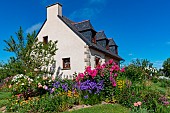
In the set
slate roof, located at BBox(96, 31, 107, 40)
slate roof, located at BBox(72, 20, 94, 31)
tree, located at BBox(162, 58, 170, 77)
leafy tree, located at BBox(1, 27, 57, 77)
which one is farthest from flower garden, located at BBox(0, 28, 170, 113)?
tree, located at BBox(162, 58, 170, 77)

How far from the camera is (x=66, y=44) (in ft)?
54.3

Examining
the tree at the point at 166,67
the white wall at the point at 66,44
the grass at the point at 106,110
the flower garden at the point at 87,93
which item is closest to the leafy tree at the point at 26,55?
the white wall at the point at 66,44

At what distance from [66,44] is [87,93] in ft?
Result: 31.0

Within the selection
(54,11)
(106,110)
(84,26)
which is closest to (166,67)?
(84,26)

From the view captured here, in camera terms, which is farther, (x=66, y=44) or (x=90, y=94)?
(x=66, y=44)

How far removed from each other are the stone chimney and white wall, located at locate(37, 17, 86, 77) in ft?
0.91

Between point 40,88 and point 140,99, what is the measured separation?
14.0 feet

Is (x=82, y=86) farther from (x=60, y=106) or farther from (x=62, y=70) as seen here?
(x=62, y=70)

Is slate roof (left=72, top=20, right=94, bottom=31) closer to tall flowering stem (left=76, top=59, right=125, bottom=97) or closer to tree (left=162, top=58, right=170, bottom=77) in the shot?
tall flowering stem (left=76, top=59, right=125, bottom=97)

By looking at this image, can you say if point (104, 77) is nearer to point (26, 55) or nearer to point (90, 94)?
point (90, 94)

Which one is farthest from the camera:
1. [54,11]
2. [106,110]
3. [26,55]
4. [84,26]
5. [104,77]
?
[84,26]

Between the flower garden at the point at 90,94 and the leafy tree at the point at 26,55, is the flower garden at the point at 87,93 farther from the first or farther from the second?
the leafy tree at the point at 26,55

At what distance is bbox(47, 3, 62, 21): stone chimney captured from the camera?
17.4 m

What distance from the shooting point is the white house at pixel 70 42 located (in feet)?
51.5
